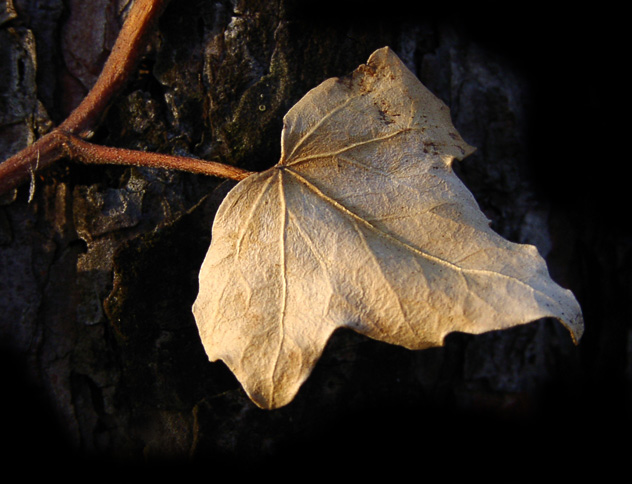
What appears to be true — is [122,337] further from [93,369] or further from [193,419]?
[193,419]

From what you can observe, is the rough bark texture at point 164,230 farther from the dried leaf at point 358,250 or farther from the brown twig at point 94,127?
the dried leaf at point 358,250

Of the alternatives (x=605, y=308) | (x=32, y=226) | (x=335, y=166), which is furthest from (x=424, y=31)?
(x=32, y=226)

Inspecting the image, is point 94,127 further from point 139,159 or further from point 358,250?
point 358,250

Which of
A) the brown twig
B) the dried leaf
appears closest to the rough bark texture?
the brown twig

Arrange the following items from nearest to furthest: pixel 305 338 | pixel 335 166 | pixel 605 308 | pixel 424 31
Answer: pixel 305 338, pixel 335 166, pixel 424 31, pixel 605 308

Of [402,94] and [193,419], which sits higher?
[402,94]

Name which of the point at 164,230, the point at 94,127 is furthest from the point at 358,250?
the point at 94,127

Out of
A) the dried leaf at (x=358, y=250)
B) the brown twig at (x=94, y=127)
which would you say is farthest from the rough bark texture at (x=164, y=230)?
the dried leaf at (x=358, y=250)
